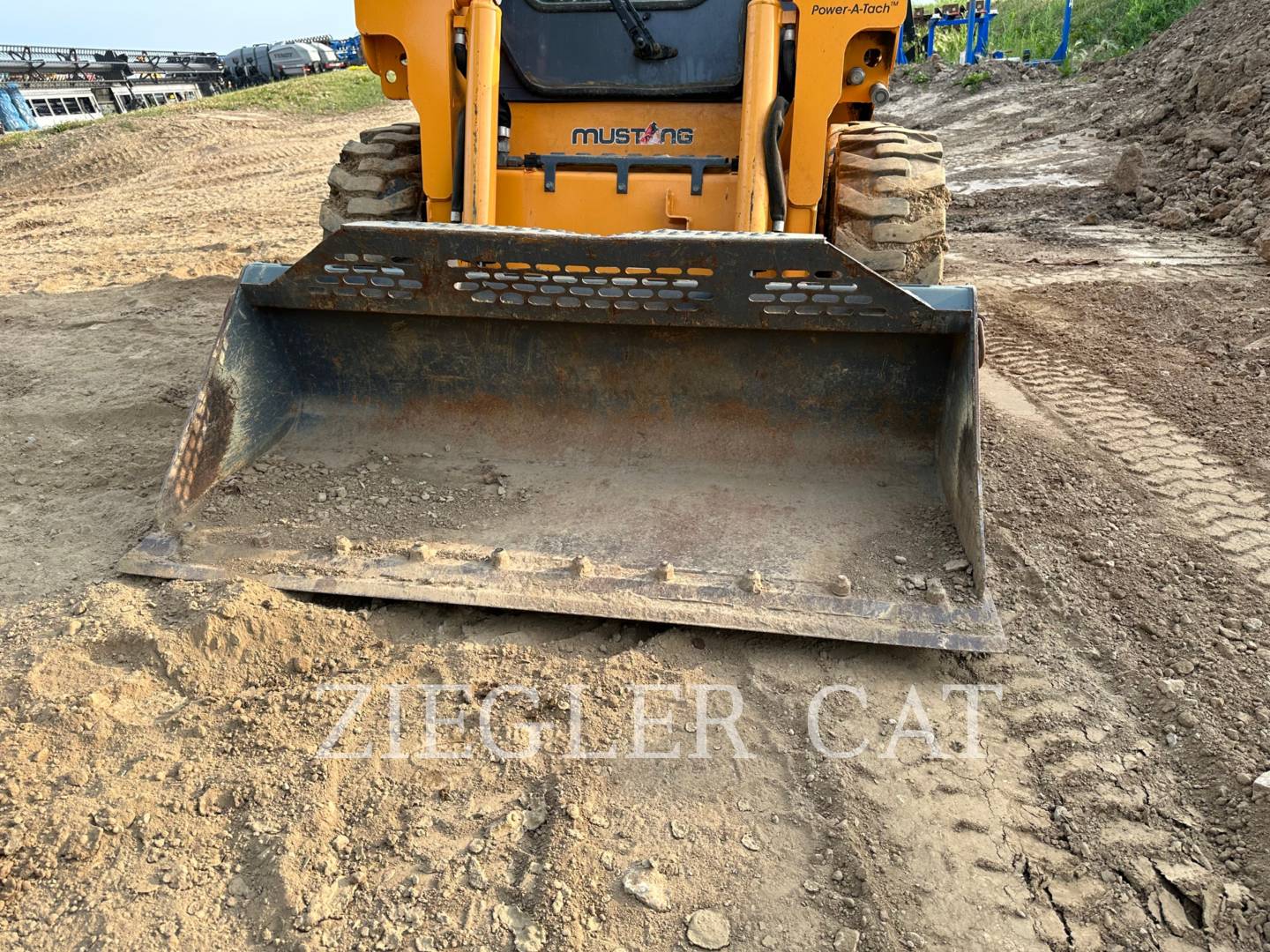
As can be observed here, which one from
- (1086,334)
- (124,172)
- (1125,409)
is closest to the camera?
(1125,409)

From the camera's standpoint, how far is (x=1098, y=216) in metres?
7.59

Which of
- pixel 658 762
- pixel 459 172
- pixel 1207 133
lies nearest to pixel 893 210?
pixel 459 172

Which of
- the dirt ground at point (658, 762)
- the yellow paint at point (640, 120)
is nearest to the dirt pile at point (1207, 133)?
the dirt ground at point (658, 762)

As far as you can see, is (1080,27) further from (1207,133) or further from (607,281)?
(607,281)

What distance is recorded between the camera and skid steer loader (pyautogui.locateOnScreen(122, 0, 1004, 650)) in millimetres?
2609

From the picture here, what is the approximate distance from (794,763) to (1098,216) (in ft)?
23.4

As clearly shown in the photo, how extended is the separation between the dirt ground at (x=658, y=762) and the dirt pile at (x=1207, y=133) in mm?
3958

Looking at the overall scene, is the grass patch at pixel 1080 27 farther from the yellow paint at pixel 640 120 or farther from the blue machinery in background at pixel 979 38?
the yellow paint at pixel 640 120

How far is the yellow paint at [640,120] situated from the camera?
3324 millimetres

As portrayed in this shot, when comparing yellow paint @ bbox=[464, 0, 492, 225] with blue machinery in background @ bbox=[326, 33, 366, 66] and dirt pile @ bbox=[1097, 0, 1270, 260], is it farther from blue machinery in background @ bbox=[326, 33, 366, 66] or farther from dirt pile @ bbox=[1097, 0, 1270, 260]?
blue machinery in background @ bbox=[326, 33, 366, 66]

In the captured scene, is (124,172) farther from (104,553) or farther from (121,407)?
(104,553)

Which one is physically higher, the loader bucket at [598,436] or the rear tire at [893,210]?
the rear tire at [893,210]

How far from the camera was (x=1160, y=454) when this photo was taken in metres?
3.68

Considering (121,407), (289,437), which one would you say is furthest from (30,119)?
(289,437)
